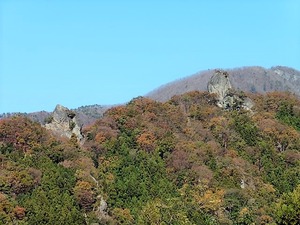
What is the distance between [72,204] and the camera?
3581 cm

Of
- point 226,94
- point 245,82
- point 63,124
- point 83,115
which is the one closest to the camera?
point 63,124

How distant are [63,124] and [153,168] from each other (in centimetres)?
1055

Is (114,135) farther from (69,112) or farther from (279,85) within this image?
(279,85)

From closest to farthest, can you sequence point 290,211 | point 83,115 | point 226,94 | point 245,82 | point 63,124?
1. point 290,211
2. point 63,124
3. point 226,94
4. point 83,115
5. point 245,82

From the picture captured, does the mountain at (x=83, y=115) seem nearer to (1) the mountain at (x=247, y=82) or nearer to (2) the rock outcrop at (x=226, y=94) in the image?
(1) the mountain at (x=247, y=82)

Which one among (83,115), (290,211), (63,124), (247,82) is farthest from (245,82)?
(290,211)

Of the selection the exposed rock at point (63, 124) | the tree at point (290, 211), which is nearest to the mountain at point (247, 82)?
the exposed rock at point (63, 124)

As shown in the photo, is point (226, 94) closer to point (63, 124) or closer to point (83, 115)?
point (63, 124)

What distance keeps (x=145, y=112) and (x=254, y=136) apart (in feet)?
33.7

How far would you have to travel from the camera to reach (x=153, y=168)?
1670 inches

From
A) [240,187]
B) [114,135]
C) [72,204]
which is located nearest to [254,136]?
[240,187]

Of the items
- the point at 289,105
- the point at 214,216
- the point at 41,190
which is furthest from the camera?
the point at 289,105

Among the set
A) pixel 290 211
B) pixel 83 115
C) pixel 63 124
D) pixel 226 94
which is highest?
pixel 83 115

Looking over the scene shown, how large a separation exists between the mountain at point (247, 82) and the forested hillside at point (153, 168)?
99.7 m
